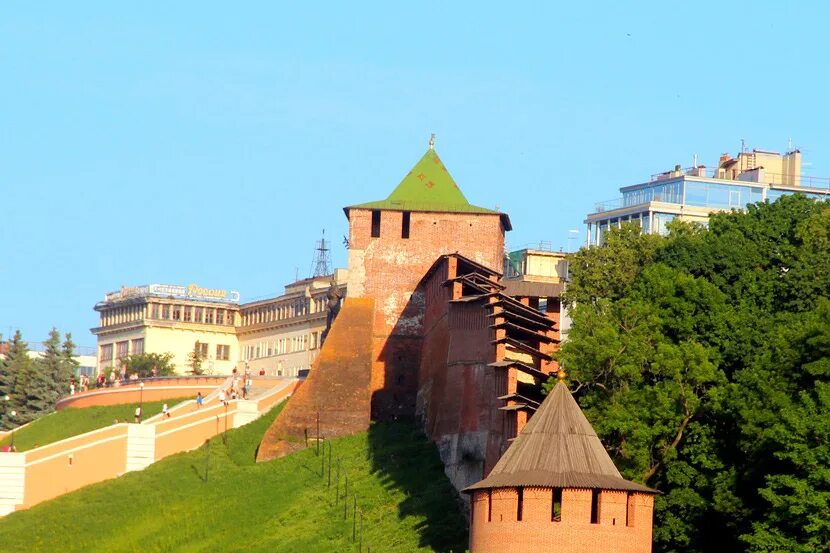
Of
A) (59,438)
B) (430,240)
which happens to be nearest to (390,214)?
(430,240)

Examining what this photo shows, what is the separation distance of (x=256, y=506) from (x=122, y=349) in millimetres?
77079

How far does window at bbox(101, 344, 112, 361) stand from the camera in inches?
5738

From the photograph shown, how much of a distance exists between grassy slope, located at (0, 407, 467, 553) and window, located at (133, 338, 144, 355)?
61021 mm

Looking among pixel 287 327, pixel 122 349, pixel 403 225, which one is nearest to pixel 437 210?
pixel 403 225

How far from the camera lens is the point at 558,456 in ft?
164

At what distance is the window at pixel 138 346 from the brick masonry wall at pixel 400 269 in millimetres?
62756

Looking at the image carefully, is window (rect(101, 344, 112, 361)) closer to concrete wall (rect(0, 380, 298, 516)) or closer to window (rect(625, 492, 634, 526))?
concrete wall (rect(0, 380, 298, 516))

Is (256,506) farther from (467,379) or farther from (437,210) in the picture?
(437,210)

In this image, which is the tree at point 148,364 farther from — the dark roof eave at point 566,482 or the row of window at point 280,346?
the dark roof eave at point 566,482

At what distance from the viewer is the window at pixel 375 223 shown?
79250 mm

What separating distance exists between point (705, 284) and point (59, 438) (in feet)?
112

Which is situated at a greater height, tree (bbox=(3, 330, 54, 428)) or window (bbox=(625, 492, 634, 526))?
tree (bbox=(3, 330, 54, 428))

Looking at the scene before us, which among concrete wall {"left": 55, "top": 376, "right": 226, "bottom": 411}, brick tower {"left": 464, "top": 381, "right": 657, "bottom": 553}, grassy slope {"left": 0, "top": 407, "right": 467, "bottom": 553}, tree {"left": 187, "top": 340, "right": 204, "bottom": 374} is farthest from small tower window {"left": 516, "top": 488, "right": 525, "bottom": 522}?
tree {"left": 187, "top": 340, "right": 204, "bottom": 374}

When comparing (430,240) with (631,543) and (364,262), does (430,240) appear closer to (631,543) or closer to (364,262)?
(364,262)
